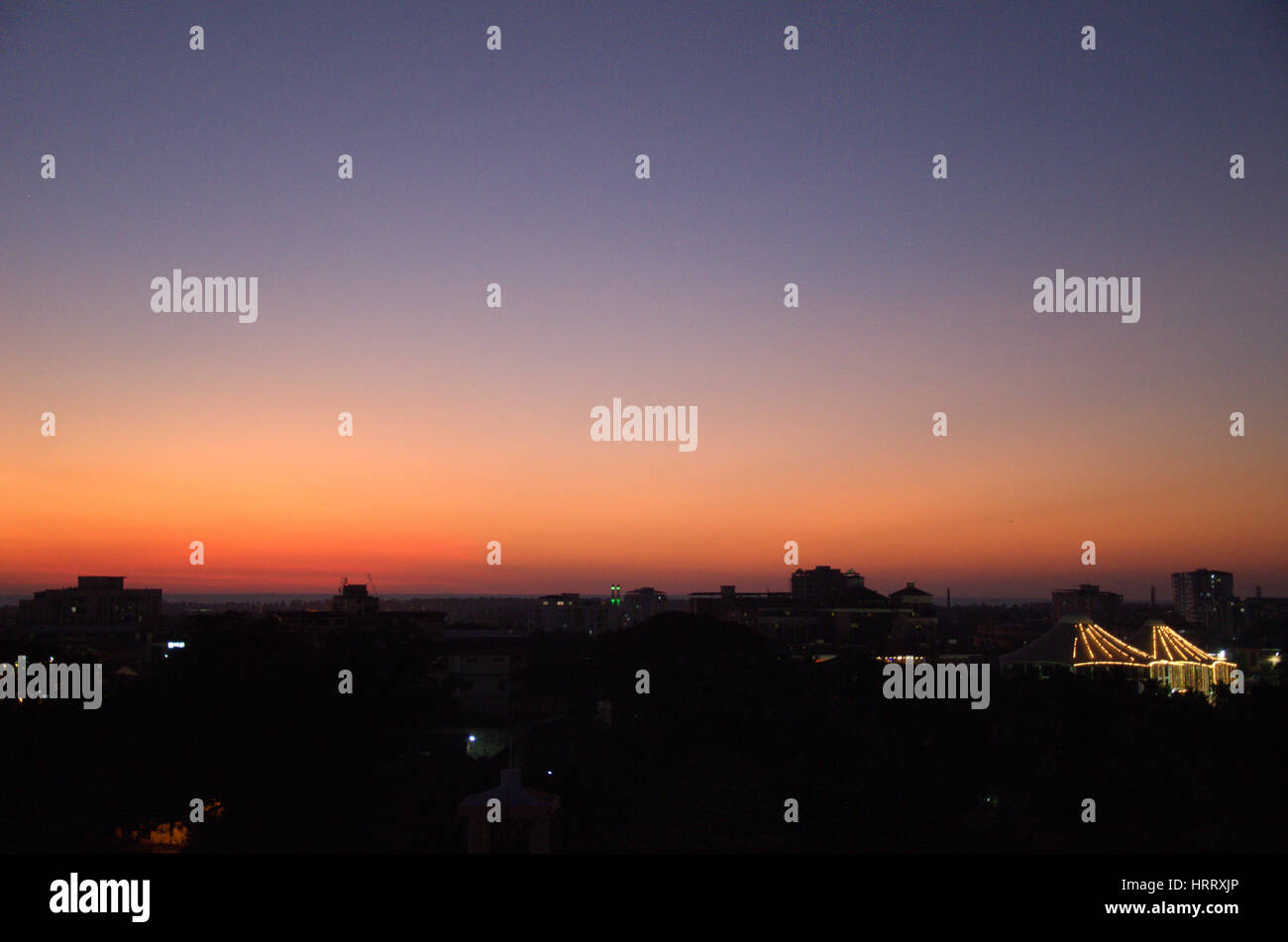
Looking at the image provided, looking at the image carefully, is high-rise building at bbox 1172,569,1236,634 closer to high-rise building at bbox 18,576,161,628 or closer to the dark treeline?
the dark treeline

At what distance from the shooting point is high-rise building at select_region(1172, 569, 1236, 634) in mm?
58844

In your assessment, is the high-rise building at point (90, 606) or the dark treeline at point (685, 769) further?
the high-rise building at point (90, 606)

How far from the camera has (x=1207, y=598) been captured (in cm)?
6328

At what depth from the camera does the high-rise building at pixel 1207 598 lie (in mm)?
58844

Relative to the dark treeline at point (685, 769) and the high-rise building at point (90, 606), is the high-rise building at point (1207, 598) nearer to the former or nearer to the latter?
the dark treeline at point (685, 769)

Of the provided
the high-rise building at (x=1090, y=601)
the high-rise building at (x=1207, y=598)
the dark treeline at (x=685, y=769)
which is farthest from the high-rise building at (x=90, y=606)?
the high-rise building at (x=1207, y=598)

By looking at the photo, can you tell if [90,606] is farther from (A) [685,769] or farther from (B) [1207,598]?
(B) [1207,598]

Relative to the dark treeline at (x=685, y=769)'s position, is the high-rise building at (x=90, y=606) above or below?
below

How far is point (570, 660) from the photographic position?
3105 cm
